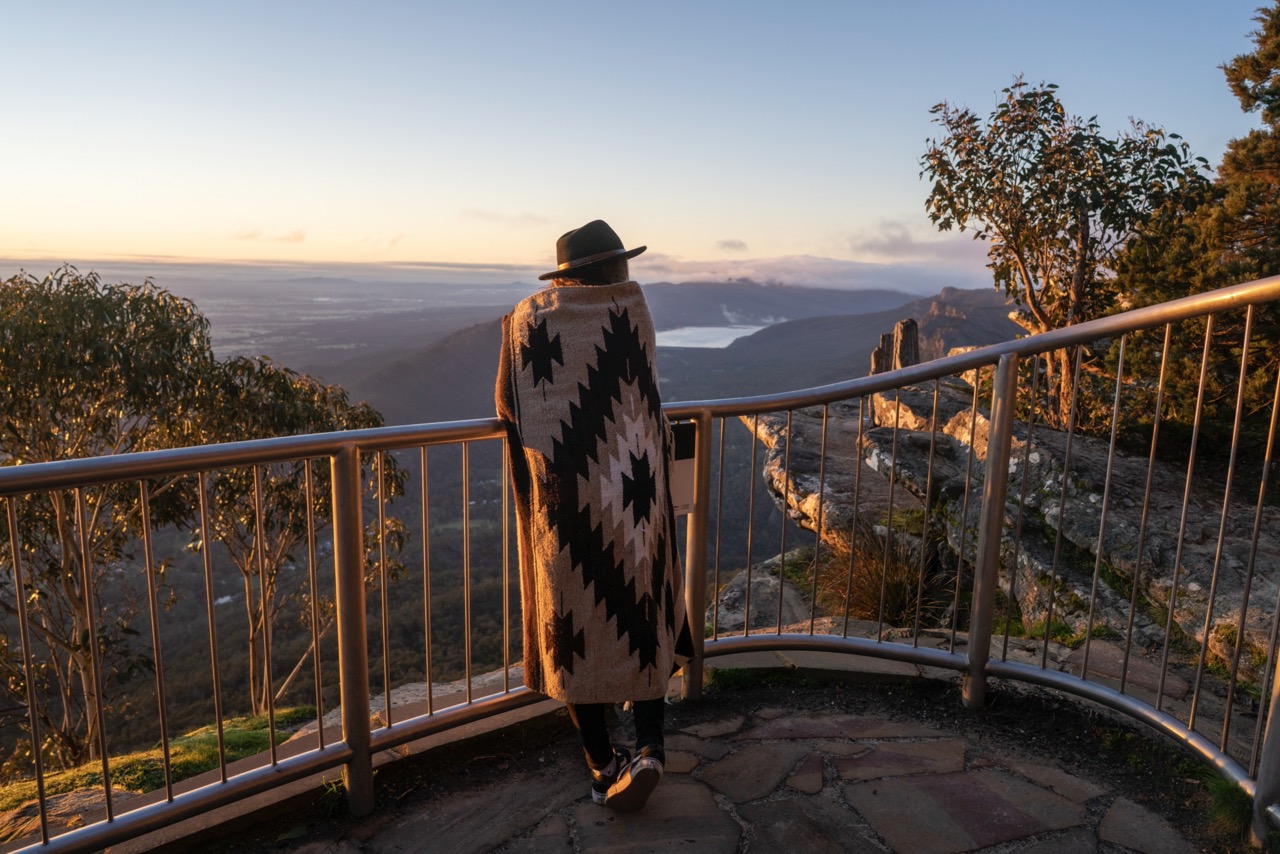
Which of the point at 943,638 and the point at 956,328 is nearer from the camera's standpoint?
the point at 943,638

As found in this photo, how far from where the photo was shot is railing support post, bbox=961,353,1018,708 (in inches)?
121

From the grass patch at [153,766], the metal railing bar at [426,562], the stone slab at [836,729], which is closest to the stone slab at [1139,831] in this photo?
the stone slab at [836,729]

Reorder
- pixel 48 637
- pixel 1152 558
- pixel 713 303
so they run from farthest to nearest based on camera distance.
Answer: pixel 713 303, pixel 48 637, pixel 1152 558

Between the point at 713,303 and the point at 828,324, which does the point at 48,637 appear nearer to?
the point at 713,303

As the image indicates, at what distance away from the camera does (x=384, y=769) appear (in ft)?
9.39

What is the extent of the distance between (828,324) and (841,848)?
8573cm

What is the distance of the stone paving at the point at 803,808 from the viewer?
2.52 metres

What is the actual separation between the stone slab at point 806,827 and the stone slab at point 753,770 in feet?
0.28

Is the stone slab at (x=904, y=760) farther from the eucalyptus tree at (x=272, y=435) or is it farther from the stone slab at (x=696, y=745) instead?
the eucalyptus tree at (x=272, y=435)

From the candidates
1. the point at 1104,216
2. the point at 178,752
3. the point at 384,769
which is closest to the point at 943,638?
the point at 384,769

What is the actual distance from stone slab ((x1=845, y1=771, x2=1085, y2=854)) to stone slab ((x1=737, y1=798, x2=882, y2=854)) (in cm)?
6

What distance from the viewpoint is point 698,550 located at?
332 cm

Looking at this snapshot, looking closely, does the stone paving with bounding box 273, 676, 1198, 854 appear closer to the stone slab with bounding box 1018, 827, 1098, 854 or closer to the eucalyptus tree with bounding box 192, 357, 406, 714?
the stone slab with bounding box 1018, 827, 1098, 854

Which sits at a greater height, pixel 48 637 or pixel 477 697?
pixel 477 697
